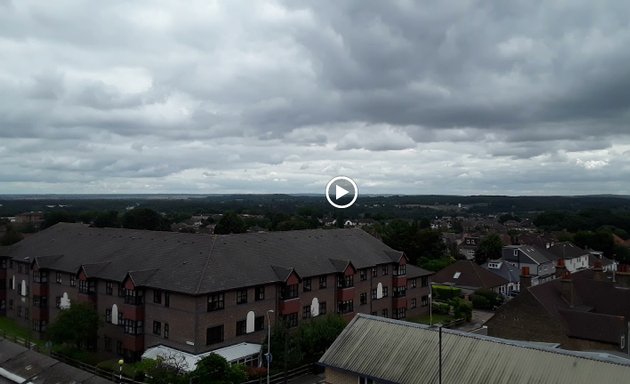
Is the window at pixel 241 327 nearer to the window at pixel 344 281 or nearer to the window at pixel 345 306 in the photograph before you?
the window at pixel 345 306

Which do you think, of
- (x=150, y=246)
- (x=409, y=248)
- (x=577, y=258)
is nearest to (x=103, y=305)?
(x=150, y=246)

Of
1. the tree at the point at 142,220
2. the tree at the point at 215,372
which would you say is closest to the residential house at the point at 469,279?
the tree at the point at 215,372

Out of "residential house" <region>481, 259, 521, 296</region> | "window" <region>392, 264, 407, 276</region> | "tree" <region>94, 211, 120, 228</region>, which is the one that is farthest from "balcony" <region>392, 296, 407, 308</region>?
"tree" <region>94, 211, 120, 228</region>

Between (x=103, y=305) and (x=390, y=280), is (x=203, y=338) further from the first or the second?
(x=390, y=280)

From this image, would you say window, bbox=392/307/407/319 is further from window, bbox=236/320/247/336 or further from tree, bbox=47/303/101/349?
tree, bbox=47/303/101/349

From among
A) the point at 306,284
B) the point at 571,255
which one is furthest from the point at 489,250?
the point at 306,284

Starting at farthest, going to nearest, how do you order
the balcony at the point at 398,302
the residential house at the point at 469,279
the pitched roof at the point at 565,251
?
the pitched roof at the point at 565,251 → the residential house at the point at 469,279 → the balcony at the point at 398,302

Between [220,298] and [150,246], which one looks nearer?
[220,298]
